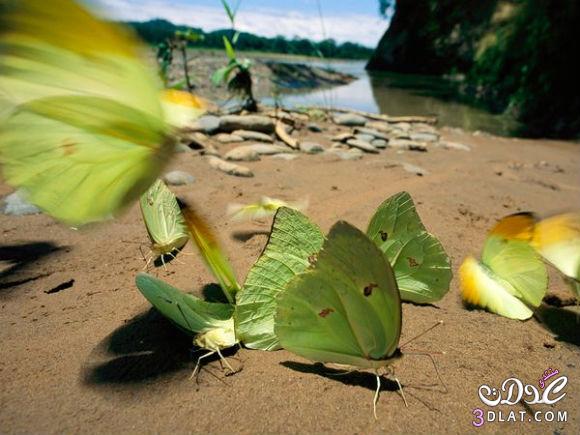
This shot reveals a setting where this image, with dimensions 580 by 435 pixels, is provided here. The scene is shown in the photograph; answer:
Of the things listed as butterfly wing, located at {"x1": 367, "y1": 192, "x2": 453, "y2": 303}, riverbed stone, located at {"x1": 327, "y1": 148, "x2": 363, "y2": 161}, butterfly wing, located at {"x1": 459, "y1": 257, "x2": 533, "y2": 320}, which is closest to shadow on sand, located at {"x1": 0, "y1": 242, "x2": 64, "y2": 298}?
butterfly wing, located at {"x1": 367, "y1": 192, "x2": 453, "y2": 303}

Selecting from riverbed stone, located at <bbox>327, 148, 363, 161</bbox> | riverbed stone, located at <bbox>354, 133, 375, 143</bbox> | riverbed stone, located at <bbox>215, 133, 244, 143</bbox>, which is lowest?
riverbed stone, located at <bbox>354, 133, 375, 143</bbox>

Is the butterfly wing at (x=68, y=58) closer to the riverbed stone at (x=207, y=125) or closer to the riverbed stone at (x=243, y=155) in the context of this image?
the riverbed stone at (x=243, y=155)

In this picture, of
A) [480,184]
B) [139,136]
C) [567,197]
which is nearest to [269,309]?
[139,136]

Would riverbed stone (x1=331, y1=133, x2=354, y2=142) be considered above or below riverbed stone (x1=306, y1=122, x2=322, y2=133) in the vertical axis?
above

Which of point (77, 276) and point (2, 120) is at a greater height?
point (2, 120)

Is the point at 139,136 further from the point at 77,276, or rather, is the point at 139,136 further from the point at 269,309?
the point at 77,276

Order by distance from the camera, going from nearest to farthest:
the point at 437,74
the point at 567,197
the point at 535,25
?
the point at 567,197, the point at 535,25, the point at 437,74

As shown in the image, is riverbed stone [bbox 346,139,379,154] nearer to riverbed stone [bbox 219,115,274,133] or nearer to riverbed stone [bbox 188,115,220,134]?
riverbed stone [bbox 219,115,274,133]

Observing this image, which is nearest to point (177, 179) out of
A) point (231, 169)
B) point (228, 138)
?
point (231, 169)
